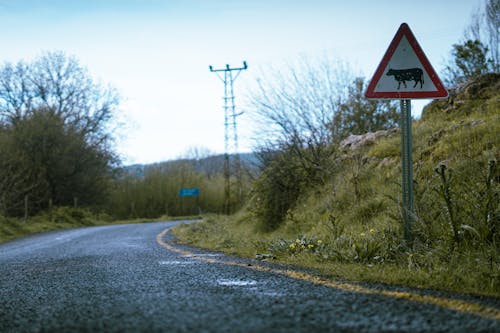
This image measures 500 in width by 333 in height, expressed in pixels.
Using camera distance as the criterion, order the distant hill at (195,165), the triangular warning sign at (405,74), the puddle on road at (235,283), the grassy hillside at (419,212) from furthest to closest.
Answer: the distant hill at (195,165), the triangular warning sign at (405,74), the grassy hillside at (419,212), the puddle on road at (235,283)

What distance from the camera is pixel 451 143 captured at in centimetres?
847

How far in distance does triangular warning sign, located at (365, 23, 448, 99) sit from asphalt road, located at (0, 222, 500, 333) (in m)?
2.40

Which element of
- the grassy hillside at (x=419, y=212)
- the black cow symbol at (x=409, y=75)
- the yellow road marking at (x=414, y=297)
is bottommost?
the yellow road marking at (x=414, y=297)

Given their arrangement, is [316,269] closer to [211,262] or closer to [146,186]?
[211,262]

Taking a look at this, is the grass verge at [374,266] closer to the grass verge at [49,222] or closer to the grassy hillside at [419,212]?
the grassy hillside at [419,212]

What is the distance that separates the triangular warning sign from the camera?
19.3ft

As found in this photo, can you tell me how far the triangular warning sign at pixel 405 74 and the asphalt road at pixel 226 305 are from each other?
240cm

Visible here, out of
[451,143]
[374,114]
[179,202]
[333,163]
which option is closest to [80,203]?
[179,202]

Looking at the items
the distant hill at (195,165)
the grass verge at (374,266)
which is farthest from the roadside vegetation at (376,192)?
the distant hill at (195,165)

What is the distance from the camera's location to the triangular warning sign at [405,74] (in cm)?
588

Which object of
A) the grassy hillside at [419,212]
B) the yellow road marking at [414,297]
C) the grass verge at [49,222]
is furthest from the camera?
the grass verge at [49,222]

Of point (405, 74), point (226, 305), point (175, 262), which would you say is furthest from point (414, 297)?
point (175, 262)

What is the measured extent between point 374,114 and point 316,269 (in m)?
13.8

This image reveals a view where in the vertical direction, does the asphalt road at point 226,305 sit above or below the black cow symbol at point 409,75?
below
